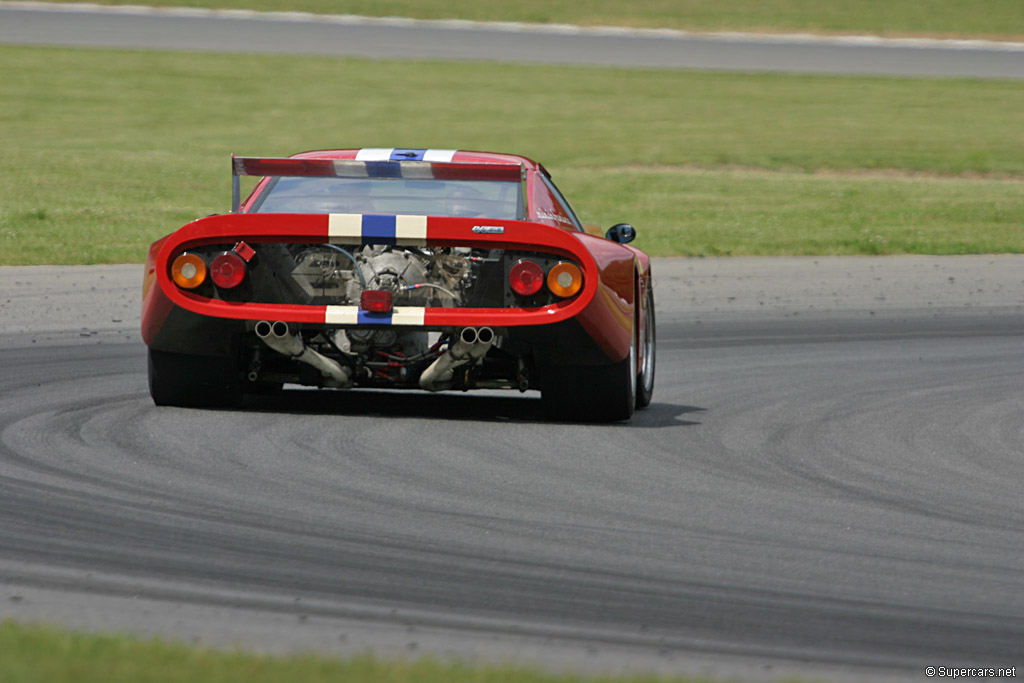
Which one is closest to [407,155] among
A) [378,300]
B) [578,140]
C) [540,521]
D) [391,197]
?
[391,197]

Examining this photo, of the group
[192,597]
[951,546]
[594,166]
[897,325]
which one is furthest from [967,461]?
[594,166]

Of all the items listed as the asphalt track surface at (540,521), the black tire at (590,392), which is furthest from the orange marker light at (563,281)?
the asphalt track surface at (540,521)

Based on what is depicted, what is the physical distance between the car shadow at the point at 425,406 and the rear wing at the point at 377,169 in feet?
3.43

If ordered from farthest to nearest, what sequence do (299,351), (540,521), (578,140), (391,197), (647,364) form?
(578,140)
(647,364)
(391,197)
(299,351)
(540,521)

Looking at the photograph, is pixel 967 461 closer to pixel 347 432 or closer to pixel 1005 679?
pixel 347 432

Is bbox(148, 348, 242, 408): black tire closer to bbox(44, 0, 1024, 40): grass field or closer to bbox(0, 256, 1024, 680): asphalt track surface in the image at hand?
bbox(0, 256, 1024, 680): asphalt track surface

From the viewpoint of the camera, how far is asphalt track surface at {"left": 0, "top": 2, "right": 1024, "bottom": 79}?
107ft

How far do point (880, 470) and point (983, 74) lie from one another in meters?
28.3

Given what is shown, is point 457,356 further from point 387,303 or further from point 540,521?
point 540,521

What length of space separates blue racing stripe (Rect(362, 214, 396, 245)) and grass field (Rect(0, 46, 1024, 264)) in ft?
26.3

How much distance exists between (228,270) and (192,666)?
3.51 metres

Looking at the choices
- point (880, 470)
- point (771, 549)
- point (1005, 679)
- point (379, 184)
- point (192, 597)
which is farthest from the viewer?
point (379, 184)

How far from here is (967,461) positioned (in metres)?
6.54

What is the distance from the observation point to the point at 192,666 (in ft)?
10.6
